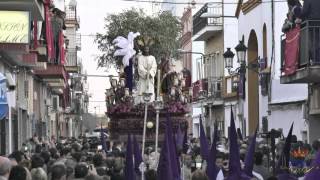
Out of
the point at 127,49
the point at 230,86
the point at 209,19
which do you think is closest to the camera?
the point at 127,49

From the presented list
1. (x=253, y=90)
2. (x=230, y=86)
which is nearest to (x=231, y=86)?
(x=230, y=86)

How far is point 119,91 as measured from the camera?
24547 mm

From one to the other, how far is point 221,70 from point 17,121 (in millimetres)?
21694

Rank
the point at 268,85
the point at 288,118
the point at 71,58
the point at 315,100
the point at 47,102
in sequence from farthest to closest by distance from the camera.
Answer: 1. the point at 71,58
2. the point at 47,102
3. the point at 268,85
4. the point at 288,118
5. the point at 315,100

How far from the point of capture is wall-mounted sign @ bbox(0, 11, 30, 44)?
20.1m

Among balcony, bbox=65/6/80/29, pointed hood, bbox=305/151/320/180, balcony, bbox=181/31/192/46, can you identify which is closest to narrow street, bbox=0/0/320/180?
pointed hood, bbox=305/151/320/180

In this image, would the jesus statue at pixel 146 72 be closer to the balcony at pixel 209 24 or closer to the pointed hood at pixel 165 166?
the pointed hood at pixel 165 166

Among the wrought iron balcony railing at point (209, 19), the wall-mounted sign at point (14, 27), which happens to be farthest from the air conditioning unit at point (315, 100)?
the wrought iron balcony railing at point (209, 19)

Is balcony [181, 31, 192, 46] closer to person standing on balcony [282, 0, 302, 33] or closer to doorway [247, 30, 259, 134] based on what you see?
doorway [247, 30, 259, 134]

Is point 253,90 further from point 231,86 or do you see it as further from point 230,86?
point 230,86

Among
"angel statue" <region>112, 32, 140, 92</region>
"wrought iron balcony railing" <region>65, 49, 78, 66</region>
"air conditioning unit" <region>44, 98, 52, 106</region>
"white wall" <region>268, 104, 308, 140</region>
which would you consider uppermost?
"wrought iron balcony railing" <region>65, 49, 78, 66</region>

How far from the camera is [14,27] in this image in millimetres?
20266

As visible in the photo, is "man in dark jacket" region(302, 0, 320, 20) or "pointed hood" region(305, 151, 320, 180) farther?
"man in dark jacket" region(302, 0, 320, 20)

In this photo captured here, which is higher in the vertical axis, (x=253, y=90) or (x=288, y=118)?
(x=253, y=90)
